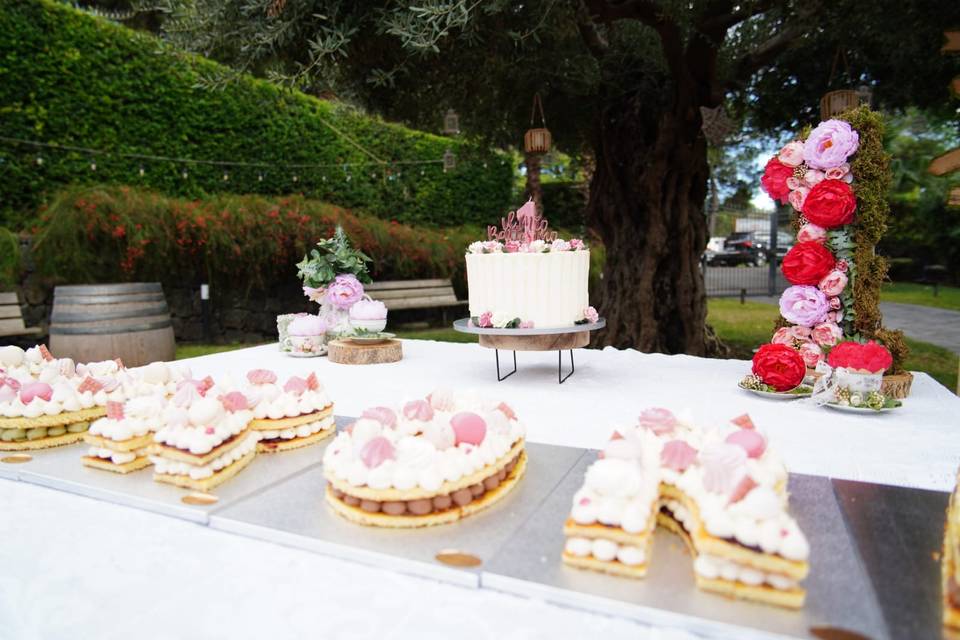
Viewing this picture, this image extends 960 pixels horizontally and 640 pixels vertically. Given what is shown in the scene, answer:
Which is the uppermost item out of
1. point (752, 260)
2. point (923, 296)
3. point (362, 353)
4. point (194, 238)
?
point (194, 238)

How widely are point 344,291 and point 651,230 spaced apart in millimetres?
2912

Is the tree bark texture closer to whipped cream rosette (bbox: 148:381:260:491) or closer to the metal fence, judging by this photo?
whipped cream rosette (bbox: 148:381:260:491)

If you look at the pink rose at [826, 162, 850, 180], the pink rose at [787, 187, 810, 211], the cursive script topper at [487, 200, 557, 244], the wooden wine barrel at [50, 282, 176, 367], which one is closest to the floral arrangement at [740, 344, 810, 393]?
the pink rose at [787, 187, 810, 211]

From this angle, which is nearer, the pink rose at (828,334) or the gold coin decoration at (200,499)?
the gold coin decoration at (200,499)

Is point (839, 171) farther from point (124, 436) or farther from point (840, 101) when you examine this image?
point (124, 436)

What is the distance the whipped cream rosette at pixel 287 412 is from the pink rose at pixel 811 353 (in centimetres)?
218

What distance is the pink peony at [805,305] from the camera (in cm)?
277

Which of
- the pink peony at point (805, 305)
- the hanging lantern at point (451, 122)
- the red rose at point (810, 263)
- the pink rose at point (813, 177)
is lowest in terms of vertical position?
the pink peony at point (805, 305)

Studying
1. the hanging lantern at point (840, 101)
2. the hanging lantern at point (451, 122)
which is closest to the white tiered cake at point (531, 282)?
the hanging lantern at point (840, 101)

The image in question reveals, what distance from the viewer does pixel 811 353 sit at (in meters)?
2.84

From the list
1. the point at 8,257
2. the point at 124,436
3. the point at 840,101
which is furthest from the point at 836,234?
the point at 8,257

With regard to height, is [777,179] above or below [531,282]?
above

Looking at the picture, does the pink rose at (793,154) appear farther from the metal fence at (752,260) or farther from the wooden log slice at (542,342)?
the metal fence at (752,260)

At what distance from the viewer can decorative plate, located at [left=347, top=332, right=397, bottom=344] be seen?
3.90 metres
